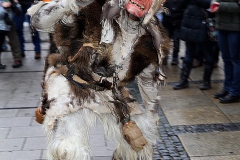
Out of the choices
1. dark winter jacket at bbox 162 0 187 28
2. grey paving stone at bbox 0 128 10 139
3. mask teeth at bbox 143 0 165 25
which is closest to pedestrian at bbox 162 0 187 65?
dark winter jacket at bbox 162 0 187 28

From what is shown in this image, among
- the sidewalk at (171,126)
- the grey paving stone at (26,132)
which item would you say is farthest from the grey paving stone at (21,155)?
the grey paving stone at (26,132)

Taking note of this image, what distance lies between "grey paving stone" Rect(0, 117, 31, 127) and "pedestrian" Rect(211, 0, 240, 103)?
260 cm

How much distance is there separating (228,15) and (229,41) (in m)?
0.34

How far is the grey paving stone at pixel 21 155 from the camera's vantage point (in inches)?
151

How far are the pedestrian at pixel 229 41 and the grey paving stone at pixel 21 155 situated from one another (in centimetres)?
273

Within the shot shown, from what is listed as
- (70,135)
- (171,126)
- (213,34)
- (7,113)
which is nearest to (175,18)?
(213,34)

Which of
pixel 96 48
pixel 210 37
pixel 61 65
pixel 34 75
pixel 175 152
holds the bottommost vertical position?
pixel 34 75

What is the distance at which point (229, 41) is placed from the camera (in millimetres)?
5277

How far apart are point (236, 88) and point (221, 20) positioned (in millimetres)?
939

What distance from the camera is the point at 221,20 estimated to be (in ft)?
17.3

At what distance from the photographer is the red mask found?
261cm

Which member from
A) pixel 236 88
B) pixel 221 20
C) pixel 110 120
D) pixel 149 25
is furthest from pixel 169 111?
pixel 149 25

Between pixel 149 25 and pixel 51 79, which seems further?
pixel 51 79

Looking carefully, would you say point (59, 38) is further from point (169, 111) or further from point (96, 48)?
point (169, 111)
